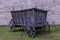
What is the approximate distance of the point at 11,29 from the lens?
10.9 m

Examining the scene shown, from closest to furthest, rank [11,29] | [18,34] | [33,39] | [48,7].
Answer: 1. [33,39]
2. [18,34]
3. [11,29]
4. [48,7]

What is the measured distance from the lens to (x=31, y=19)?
9742mm

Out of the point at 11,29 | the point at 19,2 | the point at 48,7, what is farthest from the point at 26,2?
the point at 11,29

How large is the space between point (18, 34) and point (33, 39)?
1.23m

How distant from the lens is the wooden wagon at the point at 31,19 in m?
9.56

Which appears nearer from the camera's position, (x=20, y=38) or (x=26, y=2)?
(x=20, y=38)

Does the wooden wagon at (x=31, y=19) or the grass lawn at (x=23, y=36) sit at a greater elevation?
the wooden wagon at (x=31, y=19)

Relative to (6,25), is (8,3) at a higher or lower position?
higher

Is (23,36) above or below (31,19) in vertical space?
below

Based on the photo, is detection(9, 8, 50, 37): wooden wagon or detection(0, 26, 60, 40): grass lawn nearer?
detection(0, 26, 60, 40): grass lawn

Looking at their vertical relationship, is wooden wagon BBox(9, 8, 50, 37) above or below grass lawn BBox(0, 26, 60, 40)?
above

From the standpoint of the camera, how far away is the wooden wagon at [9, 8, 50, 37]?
376 inches

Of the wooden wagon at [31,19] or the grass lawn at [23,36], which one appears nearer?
the grass lawn at [23,36]

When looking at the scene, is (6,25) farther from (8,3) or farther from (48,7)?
(48,7)
